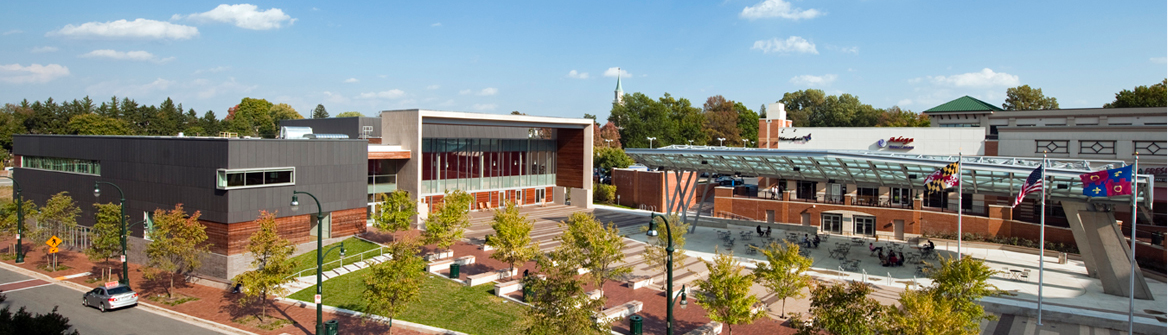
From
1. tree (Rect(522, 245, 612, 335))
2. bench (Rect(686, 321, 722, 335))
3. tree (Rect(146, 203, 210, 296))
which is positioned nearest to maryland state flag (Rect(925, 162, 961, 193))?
bench (Rect(686, 321, 722, 335))

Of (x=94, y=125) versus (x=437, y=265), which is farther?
(x=94, y=125)

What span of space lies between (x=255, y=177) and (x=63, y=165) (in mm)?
17029

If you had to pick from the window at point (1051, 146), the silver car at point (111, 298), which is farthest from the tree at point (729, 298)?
the window at point (1051, 146)

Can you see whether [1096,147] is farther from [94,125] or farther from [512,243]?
[94,125]

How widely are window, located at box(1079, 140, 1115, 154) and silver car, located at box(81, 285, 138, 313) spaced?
58.3 meters

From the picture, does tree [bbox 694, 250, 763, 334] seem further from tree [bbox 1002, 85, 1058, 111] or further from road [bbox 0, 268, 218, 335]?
tree [bbox 1002, 85, 1058, 111]

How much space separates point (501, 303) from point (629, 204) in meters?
34.1

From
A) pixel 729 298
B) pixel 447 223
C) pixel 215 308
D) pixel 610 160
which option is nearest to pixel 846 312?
pixel 729 298

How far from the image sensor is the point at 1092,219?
1024 inches

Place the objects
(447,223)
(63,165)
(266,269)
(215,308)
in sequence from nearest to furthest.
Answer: (266,269)
(215,308)
(447,223)
(63,165)

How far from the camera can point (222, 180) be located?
2931 centimetres

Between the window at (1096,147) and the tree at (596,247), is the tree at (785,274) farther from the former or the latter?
the window at (1096,147)

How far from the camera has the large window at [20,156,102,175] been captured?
36.1 metres

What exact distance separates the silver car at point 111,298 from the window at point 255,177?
19.4ft
